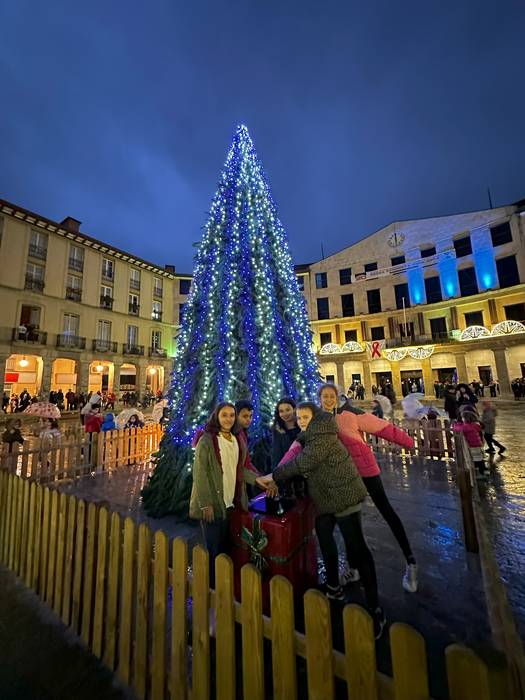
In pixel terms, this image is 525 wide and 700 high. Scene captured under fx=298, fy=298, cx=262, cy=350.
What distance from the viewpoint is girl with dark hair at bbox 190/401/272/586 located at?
8.93ft

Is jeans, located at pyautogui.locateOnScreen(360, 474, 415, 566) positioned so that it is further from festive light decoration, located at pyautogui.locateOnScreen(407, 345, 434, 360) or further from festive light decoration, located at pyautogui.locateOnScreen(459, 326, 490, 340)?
festive light decoration, located at pyautogui.locateOnScreen(407, 345, 434, 360)

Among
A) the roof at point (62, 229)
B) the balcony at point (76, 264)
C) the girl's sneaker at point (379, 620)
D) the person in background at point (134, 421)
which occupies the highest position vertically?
the roof at point (62, 229)

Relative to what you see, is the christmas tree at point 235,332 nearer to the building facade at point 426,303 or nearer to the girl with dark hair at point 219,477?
the girl with dark hair at point 219,477

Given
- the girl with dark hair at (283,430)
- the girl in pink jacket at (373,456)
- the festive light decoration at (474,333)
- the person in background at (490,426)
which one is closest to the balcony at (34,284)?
the girl with dark hair at (283,430)

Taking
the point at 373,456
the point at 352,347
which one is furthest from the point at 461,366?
the point at 373,456

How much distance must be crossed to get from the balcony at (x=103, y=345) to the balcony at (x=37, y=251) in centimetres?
823

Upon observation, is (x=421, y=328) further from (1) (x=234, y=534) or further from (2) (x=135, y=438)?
(1) (x=234, y=534)

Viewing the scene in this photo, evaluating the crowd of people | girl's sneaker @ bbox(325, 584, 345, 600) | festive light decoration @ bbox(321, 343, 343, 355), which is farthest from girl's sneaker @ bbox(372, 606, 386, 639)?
festive light decoration @ bbox(321, 343, 343, 355)

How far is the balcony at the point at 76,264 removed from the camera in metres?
27.6

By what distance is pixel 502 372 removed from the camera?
947 inches

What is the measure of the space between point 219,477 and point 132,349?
31983mm

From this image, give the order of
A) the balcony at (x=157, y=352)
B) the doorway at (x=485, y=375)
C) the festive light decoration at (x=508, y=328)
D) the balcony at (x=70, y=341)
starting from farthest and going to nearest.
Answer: the balcony at (x=157, y=352) → the balcony at (x=70, y=341) → the doorway at (x=485, y=375) → the festive light decoration at (x=508, y=328)

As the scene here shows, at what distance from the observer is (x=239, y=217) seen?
20.1 ft

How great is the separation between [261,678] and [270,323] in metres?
4.70
